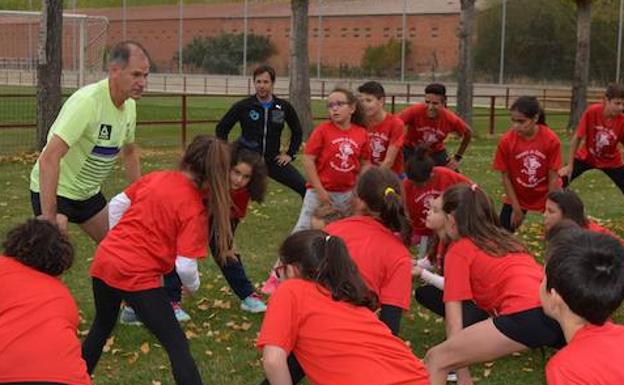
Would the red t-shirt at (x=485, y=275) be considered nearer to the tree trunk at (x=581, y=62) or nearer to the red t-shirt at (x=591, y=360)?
the red t-shirt at (x=591, y=360)

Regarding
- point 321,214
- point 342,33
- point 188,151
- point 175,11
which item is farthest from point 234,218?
point 175,11

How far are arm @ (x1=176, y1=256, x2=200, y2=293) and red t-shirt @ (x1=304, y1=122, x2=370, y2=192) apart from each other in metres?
3.01

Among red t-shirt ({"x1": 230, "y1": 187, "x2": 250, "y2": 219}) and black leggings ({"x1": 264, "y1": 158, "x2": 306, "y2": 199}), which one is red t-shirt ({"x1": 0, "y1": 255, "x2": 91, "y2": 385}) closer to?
red t-shirt ({"x1": 230, "y1": 187, "x2": 250, "y2": 219})

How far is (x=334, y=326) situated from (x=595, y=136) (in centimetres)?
705

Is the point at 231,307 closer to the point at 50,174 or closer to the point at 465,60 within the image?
the point at 50,174

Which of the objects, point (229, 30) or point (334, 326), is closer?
point (334, 326)

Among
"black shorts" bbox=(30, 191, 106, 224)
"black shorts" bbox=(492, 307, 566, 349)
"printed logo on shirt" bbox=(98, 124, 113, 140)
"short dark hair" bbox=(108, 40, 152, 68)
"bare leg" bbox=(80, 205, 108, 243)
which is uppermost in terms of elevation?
"short dark hair" bbox=(108, 40, 152, 68)

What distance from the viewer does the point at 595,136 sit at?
384 inches

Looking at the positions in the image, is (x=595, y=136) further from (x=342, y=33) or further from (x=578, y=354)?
(x=342, y=33)

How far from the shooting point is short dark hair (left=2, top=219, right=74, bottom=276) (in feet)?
12.1

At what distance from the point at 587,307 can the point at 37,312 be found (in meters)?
2.04

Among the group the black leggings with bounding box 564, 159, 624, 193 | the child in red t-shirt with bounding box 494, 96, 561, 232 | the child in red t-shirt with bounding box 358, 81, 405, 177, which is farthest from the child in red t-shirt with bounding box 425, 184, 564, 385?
the black leggings with bounding box 564, 159, 624, 193

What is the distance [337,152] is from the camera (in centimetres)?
759

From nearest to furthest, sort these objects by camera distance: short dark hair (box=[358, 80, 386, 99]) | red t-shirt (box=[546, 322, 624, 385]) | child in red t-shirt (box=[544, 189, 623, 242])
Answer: red t-shirt (box=[546, 322, 624, 385]) → child in red t-shirt (box=[544, 189, 623, 242]) → short dark hair (box=[358, 80, 386, 99])
